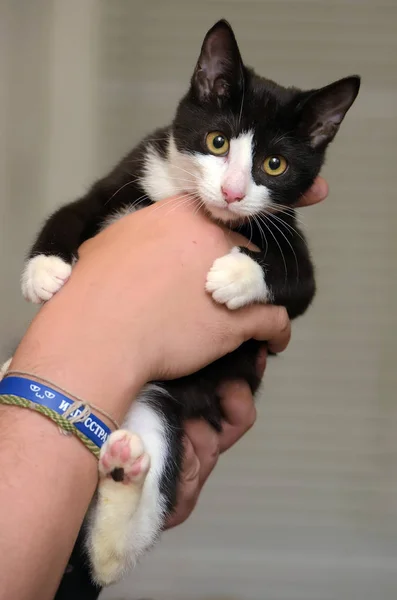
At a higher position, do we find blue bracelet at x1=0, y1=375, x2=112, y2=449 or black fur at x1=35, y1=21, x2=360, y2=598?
black fur at x1=35, y1=21, x2=360, y2=598

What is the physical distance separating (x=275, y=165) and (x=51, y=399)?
23.2 inches

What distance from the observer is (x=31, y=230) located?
182 cm

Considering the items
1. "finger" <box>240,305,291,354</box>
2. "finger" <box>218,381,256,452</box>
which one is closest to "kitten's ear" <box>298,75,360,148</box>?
"finger" <box>240,305,291,354</box>

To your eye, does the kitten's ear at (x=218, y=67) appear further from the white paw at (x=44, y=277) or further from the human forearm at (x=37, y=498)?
the human forearm at (x=37, y=498)

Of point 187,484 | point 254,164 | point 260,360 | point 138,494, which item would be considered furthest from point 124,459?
point 254,164

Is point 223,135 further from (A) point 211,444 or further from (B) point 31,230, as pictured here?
(B) point 31,230

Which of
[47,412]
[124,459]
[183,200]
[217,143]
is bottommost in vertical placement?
[124,459]

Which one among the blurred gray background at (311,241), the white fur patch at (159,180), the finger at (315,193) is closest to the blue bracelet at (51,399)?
the white fur patch at (159,180)

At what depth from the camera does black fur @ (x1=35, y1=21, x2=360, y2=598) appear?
988 millimetres

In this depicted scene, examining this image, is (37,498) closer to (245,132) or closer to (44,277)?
(44,277)

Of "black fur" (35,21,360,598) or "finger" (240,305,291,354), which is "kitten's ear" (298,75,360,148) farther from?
"finger" (240,305,291,354)

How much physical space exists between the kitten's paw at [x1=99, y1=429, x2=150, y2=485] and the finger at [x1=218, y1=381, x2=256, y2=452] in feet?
1.02

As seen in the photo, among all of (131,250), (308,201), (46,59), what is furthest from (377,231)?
(46,59)

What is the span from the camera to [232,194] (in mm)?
919
